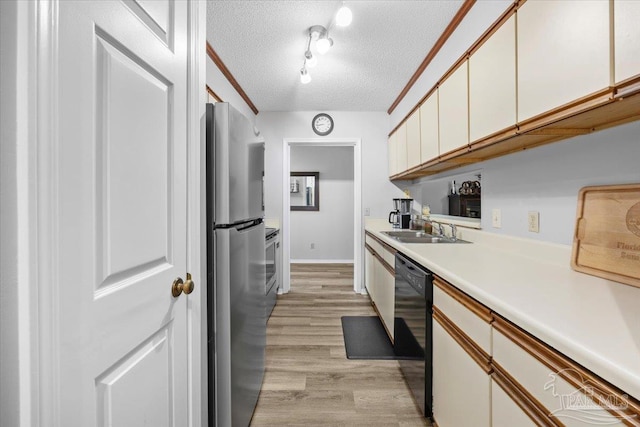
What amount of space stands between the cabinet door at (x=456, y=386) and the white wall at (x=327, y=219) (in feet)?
14.7

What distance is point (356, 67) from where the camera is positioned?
2719 mm

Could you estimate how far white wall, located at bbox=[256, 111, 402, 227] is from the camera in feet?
12.8

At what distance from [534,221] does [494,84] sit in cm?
71

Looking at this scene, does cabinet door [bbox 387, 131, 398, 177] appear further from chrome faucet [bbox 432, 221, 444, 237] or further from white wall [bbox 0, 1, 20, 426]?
white wall [bbox 0, 1, 20, 426]

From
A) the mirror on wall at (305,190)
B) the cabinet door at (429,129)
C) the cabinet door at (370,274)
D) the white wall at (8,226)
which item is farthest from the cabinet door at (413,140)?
the mirror on wall at (305,190)

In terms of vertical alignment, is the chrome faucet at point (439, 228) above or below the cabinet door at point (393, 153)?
below

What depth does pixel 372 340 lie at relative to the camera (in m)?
2.49

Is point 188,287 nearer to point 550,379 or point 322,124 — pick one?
point 550,379

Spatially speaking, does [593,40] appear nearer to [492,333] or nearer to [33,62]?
[492,333]

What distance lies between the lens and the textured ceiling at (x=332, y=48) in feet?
6.30

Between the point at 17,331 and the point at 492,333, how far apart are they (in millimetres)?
1163

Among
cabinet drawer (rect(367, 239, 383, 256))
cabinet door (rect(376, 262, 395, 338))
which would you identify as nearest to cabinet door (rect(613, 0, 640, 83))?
cabinet door (rect(376, 262, 395, 338))

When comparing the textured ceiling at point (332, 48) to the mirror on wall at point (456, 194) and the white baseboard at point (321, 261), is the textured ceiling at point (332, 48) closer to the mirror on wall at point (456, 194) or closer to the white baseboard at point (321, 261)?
the mirror on wall at point (456, 194)

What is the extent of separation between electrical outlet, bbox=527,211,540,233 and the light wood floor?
118cm
